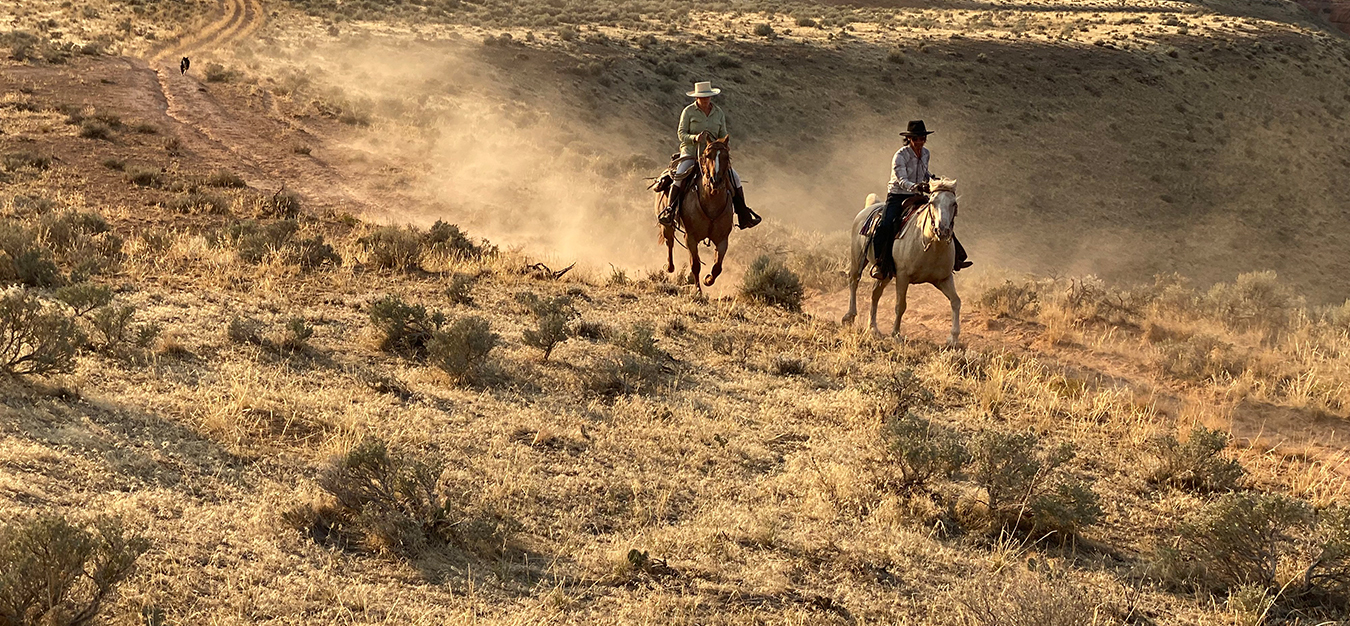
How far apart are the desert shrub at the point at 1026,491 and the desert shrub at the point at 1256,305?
8.17 metres

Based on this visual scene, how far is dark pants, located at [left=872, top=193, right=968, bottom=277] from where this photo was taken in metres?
12.2

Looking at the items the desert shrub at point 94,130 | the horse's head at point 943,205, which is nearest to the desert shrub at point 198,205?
the desert shrub at point 94,130

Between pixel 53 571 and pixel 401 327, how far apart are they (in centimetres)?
543

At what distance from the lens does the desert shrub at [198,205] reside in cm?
1728

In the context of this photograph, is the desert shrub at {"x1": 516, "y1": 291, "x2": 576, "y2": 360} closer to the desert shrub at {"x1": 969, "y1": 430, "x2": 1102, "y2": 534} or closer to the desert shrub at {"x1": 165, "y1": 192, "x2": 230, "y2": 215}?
the desert shrub at {"x1": 969, "y1": 430, "x2": 1102, "y2": 534}

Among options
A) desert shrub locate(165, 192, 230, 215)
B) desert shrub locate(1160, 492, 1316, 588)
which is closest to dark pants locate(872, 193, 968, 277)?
desert shrub locate(1160, 492, 1316, 588)

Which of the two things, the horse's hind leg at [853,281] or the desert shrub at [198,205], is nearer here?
the horse's hind leg at [853,281]

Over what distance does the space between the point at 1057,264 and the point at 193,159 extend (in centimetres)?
2385

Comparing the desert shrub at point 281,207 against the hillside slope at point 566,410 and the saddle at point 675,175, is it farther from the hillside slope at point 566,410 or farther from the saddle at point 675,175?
the saddle at point 675,175

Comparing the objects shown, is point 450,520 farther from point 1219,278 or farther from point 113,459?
point 1219,278

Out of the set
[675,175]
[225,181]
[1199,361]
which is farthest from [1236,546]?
[225,181]

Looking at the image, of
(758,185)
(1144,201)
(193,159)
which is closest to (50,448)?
(193,159)

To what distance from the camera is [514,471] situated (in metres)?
6.85

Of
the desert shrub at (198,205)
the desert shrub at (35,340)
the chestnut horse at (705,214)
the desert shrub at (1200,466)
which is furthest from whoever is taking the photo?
the desert shrub at (198,205)
